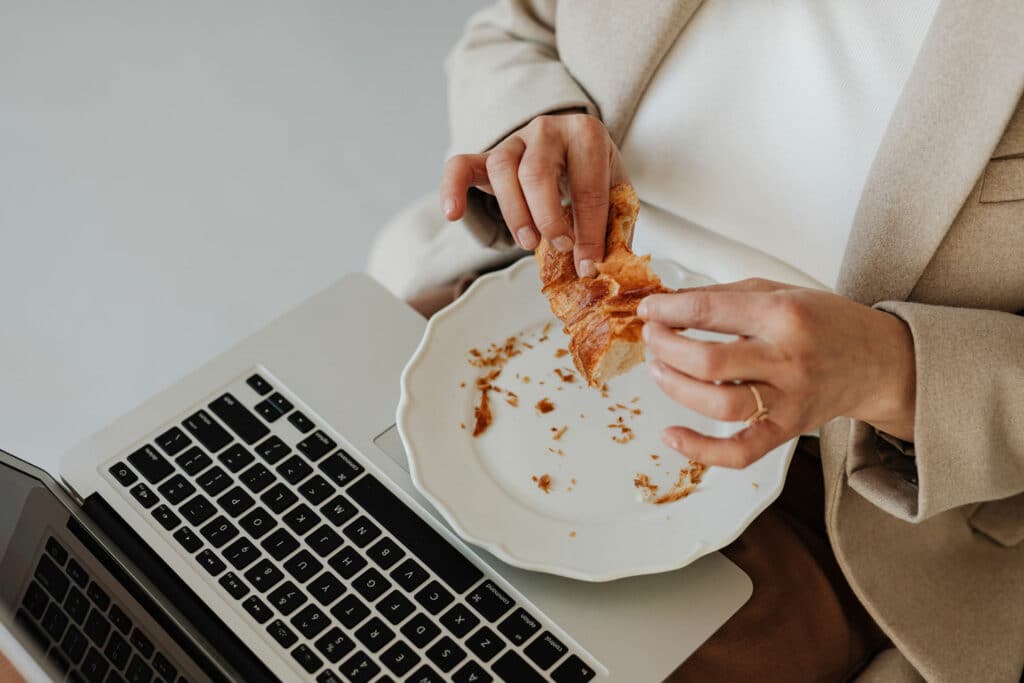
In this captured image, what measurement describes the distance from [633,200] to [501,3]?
50 centimetres

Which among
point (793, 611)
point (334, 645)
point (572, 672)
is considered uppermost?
point (334, 645)

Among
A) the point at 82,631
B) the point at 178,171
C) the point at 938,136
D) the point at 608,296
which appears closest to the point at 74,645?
the point at 82,631

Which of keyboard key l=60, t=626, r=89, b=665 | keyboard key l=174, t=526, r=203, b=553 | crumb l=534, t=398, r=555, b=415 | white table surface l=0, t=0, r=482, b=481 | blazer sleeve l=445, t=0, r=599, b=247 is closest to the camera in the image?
keyboard key l=60, t=626, r=89, b=665

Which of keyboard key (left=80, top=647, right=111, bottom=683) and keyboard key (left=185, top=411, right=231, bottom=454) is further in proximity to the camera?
keyboard key (left=185, top=411, right=231, bottom=454)

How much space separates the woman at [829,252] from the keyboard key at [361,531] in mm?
341

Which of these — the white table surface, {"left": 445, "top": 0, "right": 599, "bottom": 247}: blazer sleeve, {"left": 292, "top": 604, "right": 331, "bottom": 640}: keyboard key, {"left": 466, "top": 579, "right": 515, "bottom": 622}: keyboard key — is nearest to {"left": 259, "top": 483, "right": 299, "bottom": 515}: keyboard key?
{"left": 292, "top": 604, "right": 331, "bottom": 640}: keyboard key

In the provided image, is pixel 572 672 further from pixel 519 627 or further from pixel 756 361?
pixel 756 361

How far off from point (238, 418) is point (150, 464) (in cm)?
11

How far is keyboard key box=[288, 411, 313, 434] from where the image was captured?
3.40 feet

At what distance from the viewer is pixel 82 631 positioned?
0.85 meters

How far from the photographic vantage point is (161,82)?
2.59 m

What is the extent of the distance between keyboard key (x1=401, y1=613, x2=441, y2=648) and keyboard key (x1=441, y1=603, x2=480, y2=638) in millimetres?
12

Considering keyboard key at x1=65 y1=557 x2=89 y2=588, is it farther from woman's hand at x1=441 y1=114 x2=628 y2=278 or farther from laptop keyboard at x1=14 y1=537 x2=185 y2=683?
woman's hand at x1=441 y1=114 x2=628 y2=278

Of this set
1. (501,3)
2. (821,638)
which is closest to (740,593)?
(821,638)
